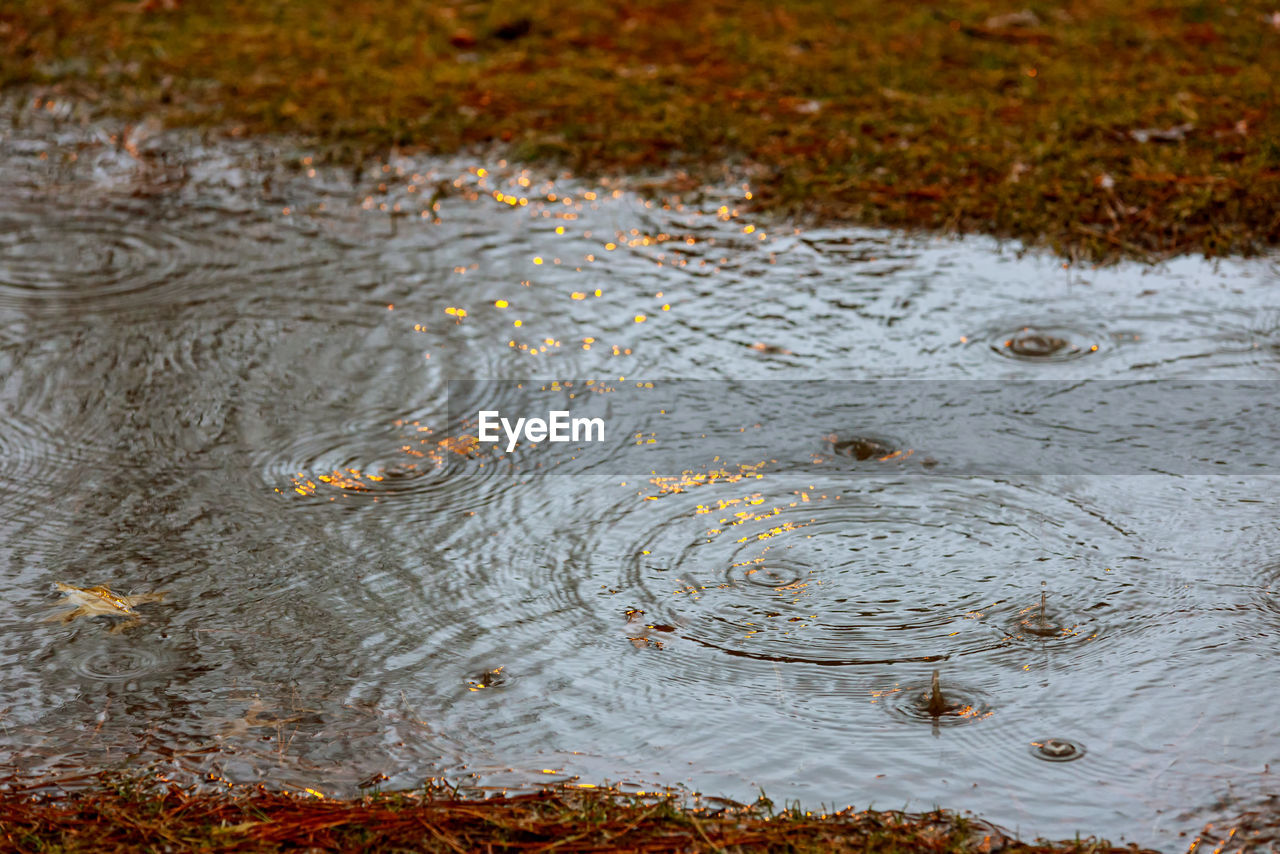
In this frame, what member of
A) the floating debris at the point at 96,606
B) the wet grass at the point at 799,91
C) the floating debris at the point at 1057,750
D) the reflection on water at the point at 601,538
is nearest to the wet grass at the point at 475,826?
the reflection on water at the point at 601,538

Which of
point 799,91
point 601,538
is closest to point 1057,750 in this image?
point 601,538

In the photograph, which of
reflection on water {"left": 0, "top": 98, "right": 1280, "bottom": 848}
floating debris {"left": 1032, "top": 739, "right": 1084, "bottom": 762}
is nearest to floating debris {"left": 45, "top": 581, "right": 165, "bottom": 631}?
reflection on water {"left": 0, "top": 98, "right": 1280, "bottom": 848}

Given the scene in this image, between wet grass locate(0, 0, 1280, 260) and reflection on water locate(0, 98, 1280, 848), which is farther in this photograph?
wet grass locate(0, 0, 1280, 260)

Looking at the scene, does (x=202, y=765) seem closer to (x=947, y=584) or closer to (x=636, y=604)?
(x=636, y=604)

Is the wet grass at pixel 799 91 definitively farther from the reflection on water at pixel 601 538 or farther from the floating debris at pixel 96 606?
the floating debris at pixel 96 606

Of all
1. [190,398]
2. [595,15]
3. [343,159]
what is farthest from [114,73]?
[190,398]

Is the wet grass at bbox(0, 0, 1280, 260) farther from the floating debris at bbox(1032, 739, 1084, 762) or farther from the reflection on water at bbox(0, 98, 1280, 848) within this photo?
the floating debris at bbox(1032, 739, 1084, 762)
